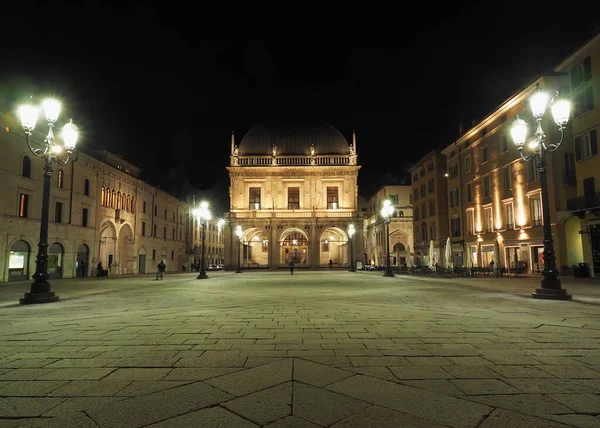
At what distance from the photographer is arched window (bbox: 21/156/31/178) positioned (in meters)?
27.4

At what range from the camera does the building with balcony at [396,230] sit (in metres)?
56.8

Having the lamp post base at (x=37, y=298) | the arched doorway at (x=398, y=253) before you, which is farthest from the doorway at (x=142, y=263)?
the arched doorway at (x=398, y=253)

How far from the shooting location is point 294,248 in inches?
2154

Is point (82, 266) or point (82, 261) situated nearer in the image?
point (82, 266)

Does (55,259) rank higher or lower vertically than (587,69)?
lower

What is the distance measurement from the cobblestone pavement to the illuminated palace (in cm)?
4274

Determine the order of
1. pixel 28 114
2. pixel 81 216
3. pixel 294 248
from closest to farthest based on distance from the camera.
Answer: pixel 28 114 → pixel 81 216 → pixel 294 248

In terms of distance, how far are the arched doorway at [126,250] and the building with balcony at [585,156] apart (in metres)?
39.8

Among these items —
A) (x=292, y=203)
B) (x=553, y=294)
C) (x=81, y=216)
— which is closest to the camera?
(x=553, y=294)

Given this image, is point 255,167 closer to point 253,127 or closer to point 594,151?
point 253,127

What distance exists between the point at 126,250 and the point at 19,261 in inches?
605

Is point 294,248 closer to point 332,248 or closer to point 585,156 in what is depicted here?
point 332,248

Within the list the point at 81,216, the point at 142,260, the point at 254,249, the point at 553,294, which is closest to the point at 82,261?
the point at 81,216

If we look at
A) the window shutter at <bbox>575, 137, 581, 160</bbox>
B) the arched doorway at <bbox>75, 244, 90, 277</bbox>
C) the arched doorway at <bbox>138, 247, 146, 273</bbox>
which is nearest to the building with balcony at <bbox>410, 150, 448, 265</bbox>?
the window shutter at <bbox>575, 137, 581, 160</bbox>
